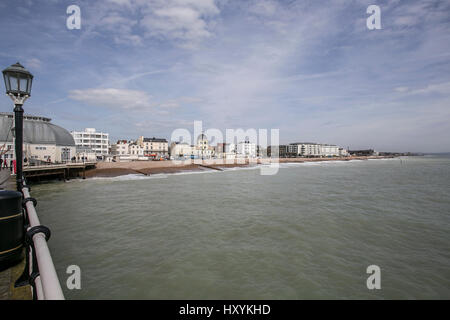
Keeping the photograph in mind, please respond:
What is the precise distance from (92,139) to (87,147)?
32.5ft

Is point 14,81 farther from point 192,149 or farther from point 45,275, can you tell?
point 192,149

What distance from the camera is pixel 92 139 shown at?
→ 9606cm

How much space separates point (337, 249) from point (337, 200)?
9.87 metres

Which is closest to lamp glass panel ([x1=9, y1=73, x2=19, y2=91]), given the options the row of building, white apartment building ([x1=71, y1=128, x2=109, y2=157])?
the row of building

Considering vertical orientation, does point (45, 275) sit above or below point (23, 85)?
below

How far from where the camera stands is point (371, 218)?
40.8 feet

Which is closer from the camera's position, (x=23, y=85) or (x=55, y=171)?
(x=23, y=85)

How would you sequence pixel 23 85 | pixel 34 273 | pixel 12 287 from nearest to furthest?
→ 1. pixel 34 273
2. pixel 12 287
3. pixel 23 85

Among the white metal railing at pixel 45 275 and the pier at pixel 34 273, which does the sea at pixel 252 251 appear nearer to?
the pier at pixel 34 273

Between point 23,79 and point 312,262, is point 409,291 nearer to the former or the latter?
point 312,262

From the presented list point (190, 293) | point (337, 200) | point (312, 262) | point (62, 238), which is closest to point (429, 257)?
point (312, 262)

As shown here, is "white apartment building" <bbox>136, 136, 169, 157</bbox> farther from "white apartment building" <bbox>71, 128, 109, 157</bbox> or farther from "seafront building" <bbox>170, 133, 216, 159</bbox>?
"white apartment building" <bbox>71, 128, 109, 157</bbox>

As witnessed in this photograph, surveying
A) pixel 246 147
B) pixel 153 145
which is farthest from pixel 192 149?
pixel 246 147
